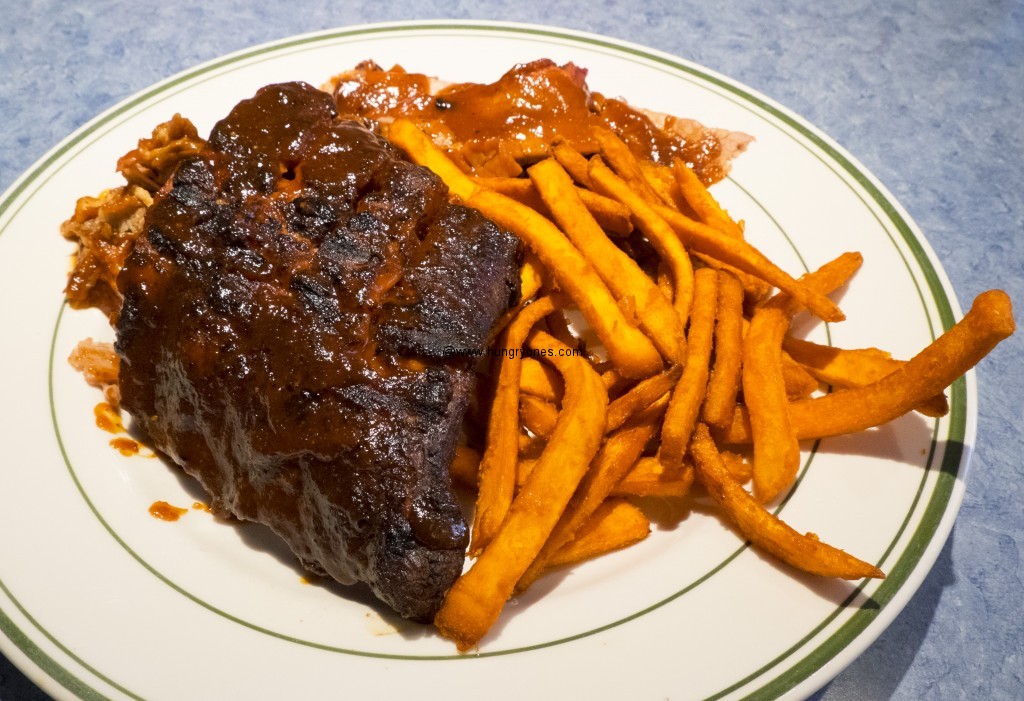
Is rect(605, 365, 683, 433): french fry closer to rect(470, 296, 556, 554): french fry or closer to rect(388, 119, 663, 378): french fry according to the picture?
rect(388, 119, 663, 378): french fry

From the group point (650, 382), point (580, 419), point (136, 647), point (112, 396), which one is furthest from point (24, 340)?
point (650, 382)

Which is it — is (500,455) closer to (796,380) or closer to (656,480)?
(656,480)

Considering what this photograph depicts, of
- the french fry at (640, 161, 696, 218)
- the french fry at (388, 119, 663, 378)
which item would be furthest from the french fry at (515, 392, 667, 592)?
the french fry at (640, 161, 696, 218)

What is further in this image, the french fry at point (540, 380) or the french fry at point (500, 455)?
the french fry at point (540, 380)

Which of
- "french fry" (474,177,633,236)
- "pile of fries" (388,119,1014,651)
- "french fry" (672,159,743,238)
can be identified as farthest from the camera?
"french fry" (672,159,743,238)

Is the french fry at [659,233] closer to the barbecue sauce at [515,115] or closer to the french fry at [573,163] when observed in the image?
the french fry at [573,163]

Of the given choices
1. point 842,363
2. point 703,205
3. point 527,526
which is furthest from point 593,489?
point 703,205

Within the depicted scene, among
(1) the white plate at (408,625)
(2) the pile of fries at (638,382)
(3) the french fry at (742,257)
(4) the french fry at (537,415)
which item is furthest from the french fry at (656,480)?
(3) the french fry at (742,257)
